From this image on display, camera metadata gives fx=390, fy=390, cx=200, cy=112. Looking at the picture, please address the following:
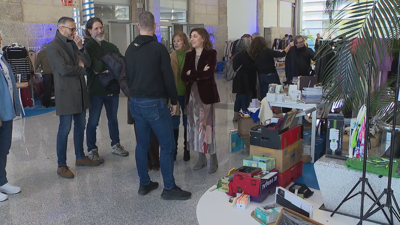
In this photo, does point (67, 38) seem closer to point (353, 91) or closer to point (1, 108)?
point (1, 108)

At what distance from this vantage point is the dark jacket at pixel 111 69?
4215 millimetres

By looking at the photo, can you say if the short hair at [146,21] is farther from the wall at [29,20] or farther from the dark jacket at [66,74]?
the wall at [29,20]

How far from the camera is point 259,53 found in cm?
598

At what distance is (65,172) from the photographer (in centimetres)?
406

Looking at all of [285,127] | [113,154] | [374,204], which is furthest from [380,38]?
[113,154]

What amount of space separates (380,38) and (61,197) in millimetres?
2935

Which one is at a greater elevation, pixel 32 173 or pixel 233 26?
pixel 233 26

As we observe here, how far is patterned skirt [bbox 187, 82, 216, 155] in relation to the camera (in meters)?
3.96

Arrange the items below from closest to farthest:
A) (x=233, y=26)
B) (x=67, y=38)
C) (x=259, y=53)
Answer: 1. (x=67, y=38)
2. (x=259, y=53)
3. (x=233, y=26)

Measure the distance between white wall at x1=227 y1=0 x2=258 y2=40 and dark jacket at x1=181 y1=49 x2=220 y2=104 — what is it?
46.0 feet

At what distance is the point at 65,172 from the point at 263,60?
11.2 ft

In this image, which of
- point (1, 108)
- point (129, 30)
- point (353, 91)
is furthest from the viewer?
point (129, 30)

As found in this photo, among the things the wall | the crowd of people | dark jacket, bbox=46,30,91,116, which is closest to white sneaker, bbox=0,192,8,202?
the crowd of people

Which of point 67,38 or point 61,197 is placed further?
point 67,38
